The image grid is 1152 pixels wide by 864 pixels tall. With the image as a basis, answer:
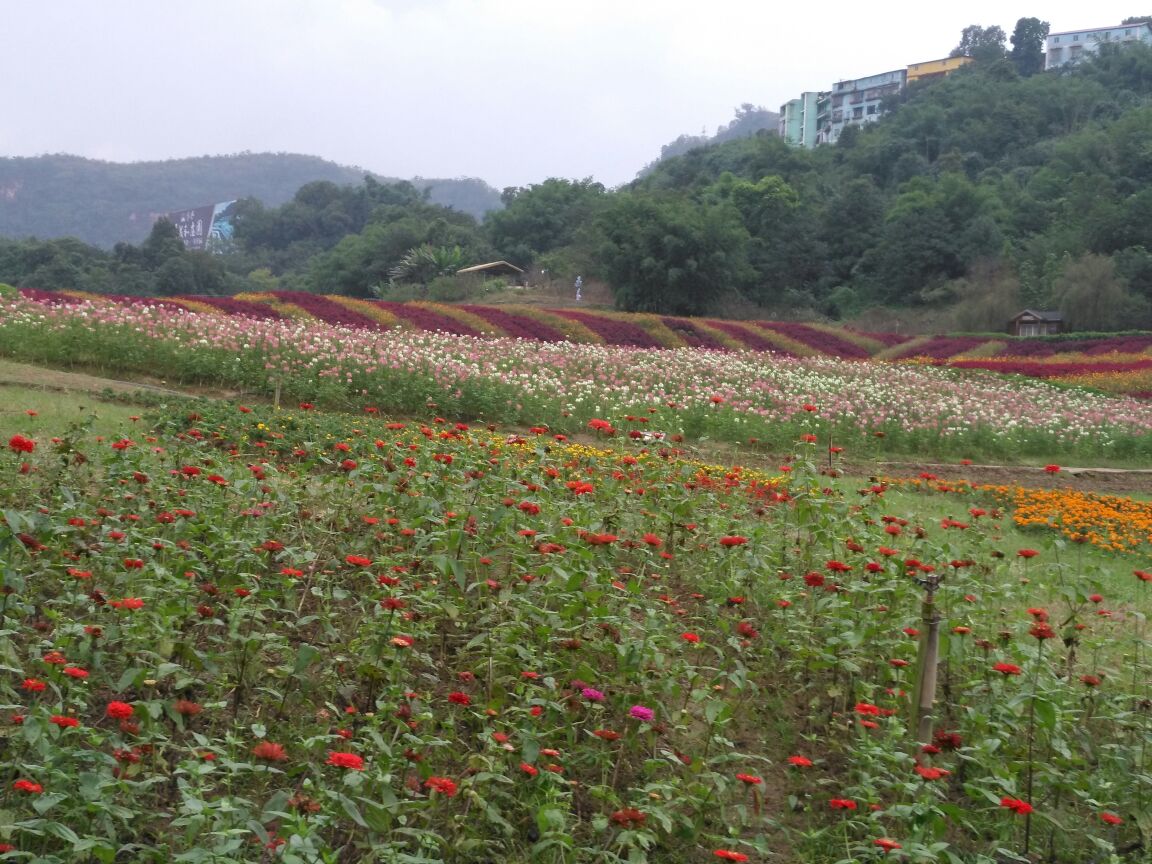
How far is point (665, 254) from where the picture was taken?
33812 mm

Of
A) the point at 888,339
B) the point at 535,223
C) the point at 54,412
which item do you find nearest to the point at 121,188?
the point at 535,223

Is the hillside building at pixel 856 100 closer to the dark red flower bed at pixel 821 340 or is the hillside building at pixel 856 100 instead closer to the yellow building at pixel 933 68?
the yellow building at pixel 933 68

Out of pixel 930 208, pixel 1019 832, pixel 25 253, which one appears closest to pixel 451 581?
pixel 1019 832

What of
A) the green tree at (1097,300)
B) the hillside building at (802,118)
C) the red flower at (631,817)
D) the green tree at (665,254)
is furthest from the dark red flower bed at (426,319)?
the hillside building at (802,118)

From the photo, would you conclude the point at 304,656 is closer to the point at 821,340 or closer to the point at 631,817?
the point at 631,817

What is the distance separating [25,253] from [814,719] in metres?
33.1

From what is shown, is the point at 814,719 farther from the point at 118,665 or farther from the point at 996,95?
the point at 996,95

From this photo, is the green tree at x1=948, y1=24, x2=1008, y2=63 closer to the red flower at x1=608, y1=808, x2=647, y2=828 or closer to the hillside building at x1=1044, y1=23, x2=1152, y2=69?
the hillside building at x1=1044, y1=23, x2=1152, y2=69

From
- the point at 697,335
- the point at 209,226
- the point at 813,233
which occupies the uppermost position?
the point at 209,226

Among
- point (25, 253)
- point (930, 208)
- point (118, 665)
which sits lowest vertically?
point (118, 665)

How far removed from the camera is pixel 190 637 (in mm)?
3381

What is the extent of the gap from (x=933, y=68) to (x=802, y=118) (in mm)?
14695

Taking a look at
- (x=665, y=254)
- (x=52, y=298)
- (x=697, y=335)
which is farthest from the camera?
(x=665, y=254)

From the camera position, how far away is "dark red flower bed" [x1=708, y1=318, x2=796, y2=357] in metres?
23.5
